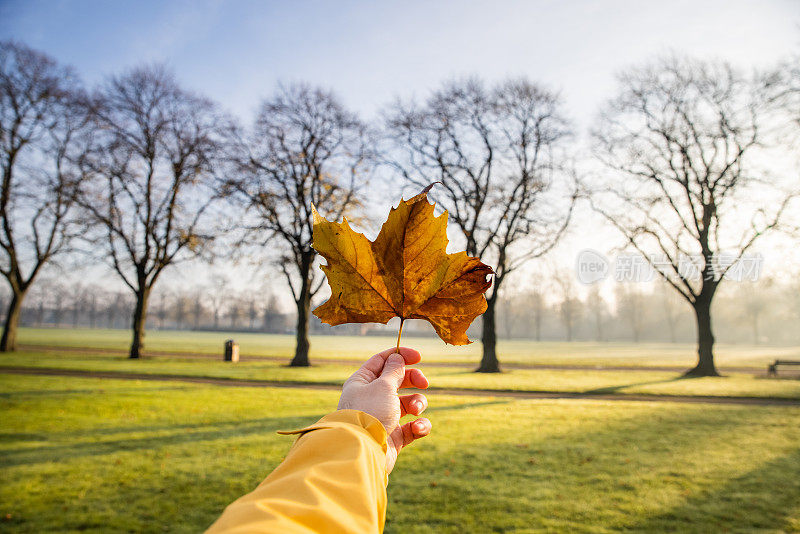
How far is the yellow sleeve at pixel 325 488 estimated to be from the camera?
94 centimetres

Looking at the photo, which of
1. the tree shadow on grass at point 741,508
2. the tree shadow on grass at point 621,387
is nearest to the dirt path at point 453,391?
the tree shadow on grass at point 621,387

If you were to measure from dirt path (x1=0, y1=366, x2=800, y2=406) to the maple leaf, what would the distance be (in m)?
14.8

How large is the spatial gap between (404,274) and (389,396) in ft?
1.49

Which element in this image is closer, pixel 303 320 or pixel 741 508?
pixel 741 508

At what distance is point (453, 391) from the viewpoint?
16391mm

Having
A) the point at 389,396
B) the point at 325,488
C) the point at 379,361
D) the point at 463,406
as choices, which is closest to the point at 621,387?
the point at 463,406

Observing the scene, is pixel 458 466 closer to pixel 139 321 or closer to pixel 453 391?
pixel 453 391

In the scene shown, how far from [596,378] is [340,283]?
2253 cm

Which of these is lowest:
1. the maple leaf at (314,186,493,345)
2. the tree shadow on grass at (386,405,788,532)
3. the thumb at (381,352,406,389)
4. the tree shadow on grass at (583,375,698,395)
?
the tree shadow on grass at (583,375,698,395)

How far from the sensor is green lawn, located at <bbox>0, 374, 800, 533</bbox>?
525 cm

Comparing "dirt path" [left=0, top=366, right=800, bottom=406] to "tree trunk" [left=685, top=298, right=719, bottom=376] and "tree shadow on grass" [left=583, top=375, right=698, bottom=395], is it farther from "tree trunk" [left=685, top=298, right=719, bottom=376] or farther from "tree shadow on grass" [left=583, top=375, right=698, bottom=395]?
"tree trunk" [left=685, top=298, right=719, bottom=376]

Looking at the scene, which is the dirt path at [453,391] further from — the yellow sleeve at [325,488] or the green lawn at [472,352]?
the yellow sleeve at [325,488]

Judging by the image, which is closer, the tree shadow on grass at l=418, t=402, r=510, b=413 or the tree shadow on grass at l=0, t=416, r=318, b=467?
the tree shadow on grass at l=0, t=416, r=318, b=467

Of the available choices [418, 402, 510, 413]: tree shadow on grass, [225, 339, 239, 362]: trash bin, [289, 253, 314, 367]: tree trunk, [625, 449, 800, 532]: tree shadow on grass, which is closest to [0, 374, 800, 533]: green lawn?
[625, 449, 800, 532]: tree shadow on grass
